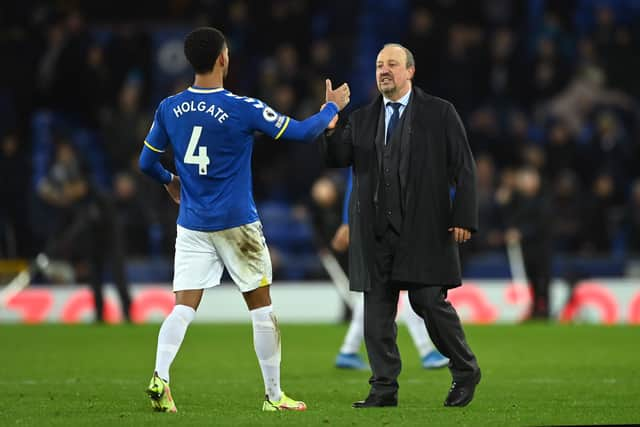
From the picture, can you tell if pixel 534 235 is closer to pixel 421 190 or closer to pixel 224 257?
pixel 421 190

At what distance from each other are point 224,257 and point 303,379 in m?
3.16

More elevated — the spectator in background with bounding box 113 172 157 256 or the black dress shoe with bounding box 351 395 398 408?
the black dress shoe with bounding box 351 395 398 408

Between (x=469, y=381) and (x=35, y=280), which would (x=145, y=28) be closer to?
(x=35, y=280)

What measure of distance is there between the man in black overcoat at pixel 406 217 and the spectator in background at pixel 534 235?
36.7 feet

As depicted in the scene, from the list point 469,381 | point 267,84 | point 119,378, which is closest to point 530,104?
point 267,84

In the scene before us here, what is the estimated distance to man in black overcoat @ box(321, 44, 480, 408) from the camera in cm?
859

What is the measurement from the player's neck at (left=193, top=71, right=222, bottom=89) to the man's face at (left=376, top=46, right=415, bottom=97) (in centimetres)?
115

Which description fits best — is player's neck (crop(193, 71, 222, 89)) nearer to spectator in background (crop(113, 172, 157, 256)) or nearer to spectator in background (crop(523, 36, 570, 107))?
spectator in background (crop(113, 172, 157, 256))

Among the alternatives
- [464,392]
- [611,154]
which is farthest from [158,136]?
[611,154]

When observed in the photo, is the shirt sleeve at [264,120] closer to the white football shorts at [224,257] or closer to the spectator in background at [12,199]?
the white football shorts at [224,257]

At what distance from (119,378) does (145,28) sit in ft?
48.0

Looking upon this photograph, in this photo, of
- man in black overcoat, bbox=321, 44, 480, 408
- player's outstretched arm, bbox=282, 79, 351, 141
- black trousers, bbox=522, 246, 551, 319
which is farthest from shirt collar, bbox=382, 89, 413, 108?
black trousers, bbox=522, 246, 551, 319

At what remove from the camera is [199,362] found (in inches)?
515

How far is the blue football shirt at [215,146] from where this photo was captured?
26.7 ft
